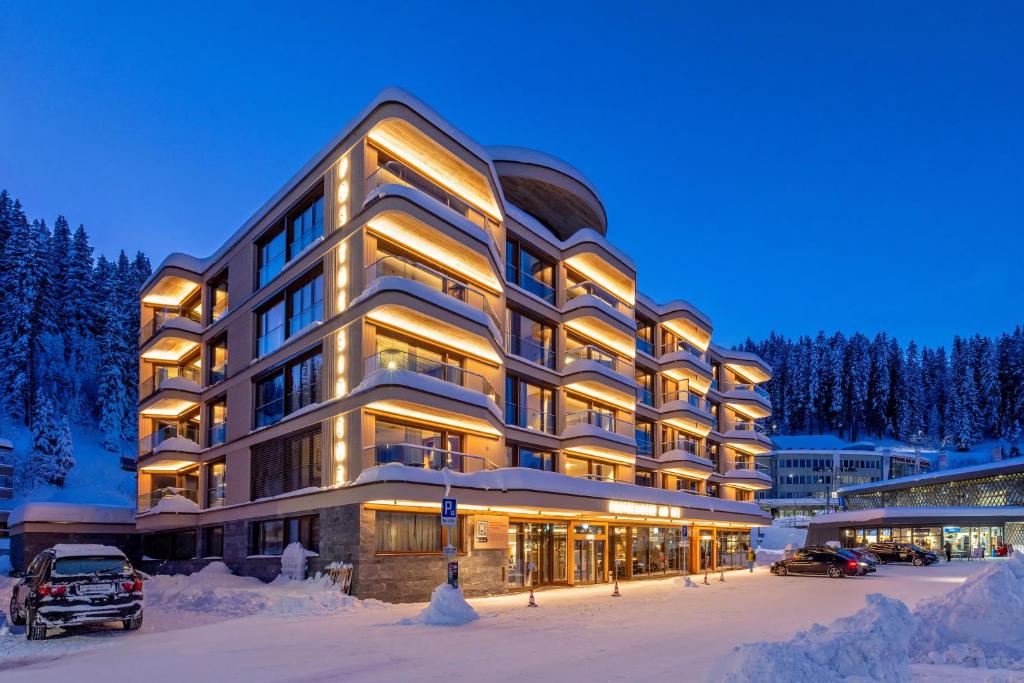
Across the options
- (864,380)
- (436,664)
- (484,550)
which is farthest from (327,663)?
(864,380)

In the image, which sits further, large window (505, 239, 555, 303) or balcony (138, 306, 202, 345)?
balcony (138, 306, 202, 345)

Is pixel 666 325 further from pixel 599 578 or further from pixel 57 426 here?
pixel 57 426

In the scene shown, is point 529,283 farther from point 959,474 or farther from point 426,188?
point 959,474

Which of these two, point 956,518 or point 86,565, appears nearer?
point 86,565

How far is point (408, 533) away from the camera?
2970 cm

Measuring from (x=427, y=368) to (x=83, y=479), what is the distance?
64.7 m

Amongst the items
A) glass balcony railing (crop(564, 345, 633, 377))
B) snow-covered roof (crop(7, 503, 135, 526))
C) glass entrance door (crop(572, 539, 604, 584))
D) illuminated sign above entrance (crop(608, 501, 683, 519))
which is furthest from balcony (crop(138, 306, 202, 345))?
illuminated sign above entrance (crop(608, 501, 683, 519))

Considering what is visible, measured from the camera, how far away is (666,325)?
59.7 meters

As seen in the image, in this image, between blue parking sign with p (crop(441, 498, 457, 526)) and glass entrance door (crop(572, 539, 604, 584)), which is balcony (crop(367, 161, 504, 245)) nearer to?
blue parking sign with p (crop(441, 498, 457, 526))

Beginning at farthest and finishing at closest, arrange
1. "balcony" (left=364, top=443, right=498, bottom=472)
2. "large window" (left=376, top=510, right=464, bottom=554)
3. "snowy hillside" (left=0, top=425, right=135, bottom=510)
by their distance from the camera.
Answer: "snowy hillside" (left=0, top=425, right=135, bottom=510) < "balcony" (left=364, top=443, right=498, bottom=472) < "large window" (left=376, top=510, right=464, bottom=554)

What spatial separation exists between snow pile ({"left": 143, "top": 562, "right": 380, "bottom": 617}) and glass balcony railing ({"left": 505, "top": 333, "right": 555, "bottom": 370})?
A: 15830mm

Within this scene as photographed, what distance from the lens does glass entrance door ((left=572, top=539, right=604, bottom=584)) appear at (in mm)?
40719

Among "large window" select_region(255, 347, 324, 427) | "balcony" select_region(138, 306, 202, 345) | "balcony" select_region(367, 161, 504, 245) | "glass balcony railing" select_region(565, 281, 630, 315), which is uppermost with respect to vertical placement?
"balcony" select_region(367, 161, 504, 245)

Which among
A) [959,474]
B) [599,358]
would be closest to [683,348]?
[599,358]
